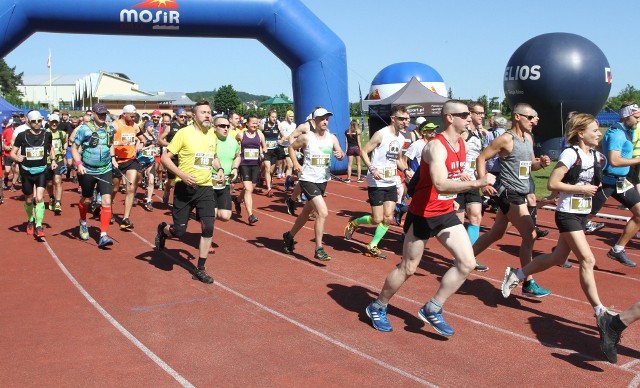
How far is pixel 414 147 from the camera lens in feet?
33.3

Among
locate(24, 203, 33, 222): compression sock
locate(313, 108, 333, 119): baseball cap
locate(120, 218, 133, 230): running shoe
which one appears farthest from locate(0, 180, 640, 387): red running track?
locate(313, 108, 333, 119): baseball cap

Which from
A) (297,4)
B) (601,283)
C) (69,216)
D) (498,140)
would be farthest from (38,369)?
(297,4)

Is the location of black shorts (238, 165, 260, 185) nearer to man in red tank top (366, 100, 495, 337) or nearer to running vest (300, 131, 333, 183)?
running vest (300, 131, 333, 183)

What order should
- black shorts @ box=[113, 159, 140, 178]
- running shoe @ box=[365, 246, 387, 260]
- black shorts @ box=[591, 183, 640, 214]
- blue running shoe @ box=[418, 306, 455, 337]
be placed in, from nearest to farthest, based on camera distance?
blue running shoe @ box=[418, 306, 455, 337] → black shorts @ box=[591, 183, 640, 214] → running shoe @ box=[365, 246, 387, 260] → black shorts @ box=[113, 159, 140, 178]

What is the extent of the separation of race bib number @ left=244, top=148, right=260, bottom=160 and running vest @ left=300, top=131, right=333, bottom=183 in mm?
4027

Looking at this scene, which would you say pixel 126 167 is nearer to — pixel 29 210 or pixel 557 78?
pixel 29 210

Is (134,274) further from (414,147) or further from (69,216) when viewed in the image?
(69,216)

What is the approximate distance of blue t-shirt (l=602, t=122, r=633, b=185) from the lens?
28.8 feet

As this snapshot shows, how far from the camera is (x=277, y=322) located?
653cm

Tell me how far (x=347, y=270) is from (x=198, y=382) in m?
3.90

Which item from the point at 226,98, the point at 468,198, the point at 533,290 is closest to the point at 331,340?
the point at 533,290

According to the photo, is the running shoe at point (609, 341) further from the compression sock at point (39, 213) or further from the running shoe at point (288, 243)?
the compression sock at point (39, 213)

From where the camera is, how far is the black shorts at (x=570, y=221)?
6.20m

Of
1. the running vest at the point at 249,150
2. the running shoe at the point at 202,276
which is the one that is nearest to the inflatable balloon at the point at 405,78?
the running vest at the point at 249,150
